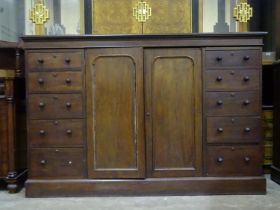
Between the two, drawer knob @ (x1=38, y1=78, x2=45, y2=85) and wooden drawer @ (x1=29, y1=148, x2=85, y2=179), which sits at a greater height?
drawer knob @ (x1=38, y1=78, x2=45, y2=85)

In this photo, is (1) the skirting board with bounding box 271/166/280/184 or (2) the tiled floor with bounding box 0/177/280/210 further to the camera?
(1) the skirting board with bounding box 271/166/280/184

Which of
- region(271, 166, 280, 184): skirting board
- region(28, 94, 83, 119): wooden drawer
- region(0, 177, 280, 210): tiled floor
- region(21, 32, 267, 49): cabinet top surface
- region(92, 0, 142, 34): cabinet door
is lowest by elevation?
region(0, 177, 280, 210): tiled floor

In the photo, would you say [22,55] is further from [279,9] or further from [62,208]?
[279,9]

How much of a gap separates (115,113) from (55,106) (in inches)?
16.0

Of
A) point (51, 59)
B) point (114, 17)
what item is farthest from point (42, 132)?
point (114, 17)

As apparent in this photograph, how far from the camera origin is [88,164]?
8.00 feet

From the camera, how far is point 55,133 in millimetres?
2436

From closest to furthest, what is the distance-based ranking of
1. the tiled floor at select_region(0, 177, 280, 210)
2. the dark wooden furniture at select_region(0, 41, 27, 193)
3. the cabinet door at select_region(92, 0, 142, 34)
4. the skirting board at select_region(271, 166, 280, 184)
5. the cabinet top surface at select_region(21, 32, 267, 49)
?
the tiled floor at select_region(0, 177, 280, 210) → the cabinet top surface at select_region(21, 32, 267, 49) → the dark wooden furniture at select_region(0, 41, 27, 193) → the skirting board at select_region(271, 166, 280, 184) → the cabinet door at select_region(92, 0, 142, 34)

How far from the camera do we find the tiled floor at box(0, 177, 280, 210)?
87.3 inches

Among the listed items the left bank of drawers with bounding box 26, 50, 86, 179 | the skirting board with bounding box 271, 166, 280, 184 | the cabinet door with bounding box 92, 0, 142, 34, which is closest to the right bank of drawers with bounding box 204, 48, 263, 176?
the skirting board with bounding box 271, 166, 280, 184

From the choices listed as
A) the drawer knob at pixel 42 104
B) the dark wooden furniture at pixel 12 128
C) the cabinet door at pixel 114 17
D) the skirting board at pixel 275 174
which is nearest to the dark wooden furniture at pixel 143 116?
the drawer knob at pixel 42 104

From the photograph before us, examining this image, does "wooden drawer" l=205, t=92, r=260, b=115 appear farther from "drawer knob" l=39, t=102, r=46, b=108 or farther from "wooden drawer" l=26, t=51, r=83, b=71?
"drawer knob" l=39, t=102, r=46, b=108

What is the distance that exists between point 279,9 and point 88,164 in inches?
79.0

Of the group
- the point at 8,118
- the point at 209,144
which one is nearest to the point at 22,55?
the point at 8,118
